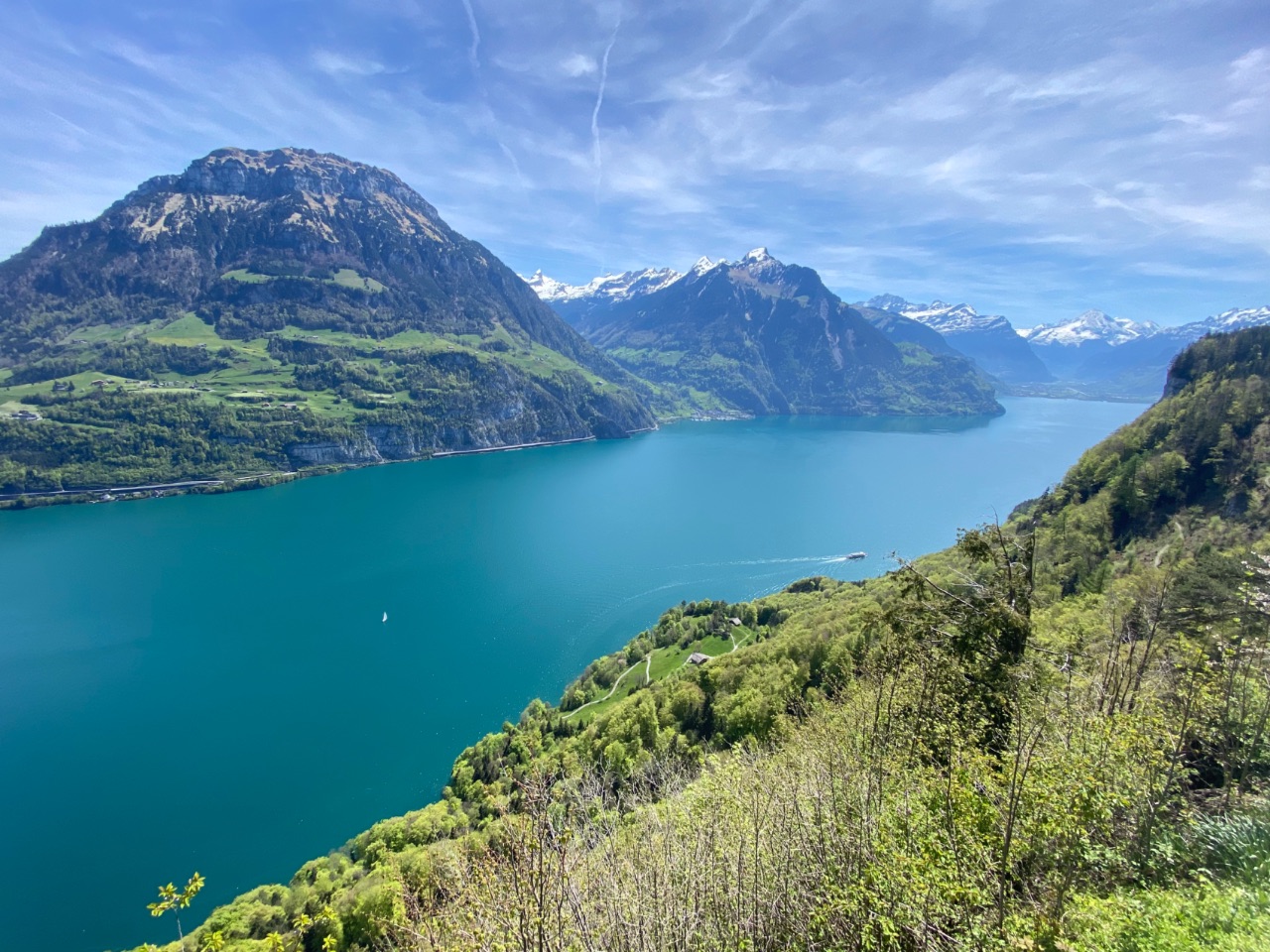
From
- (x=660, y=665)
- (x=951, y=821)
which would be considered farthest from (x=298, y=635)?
(x=951, y=821)

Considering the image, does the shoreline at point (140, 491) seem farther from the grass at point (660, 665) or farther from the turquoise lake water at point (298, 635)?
the grass at point (660, 665)

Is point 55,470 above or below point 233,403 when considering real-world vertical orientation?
below

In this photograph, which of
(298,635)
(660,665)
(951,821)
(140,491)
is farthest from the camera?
(140,491)

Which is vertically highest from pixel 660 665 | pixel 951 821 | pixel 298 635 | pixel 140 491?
pixel 951 821

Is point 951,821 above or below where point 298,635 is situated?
above

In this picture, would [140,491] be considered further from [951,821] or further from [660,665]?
[951,821]

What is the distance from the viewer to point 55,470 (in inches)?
4796

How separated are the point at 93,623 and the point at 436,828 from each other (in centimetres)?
5956

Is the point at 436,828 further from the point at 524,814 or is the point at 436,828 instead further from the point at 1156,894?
the point at 1156,894

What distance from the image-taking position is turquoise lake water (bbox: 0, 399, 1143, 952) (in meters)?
33.2

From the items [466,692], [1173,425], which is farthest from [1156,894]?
[1173,425]

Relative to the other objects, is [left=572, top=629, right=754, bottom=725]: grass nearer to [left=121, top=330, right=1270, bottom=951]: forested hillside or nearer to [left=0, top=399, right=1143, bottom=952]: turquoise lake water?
[left=0, top=399, right=1143, bottom=952]: turquoise lake water

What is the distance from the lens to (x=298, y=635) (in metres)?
57.7

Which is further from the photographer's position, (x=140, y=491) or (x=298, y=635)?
(x=140, y=491)
